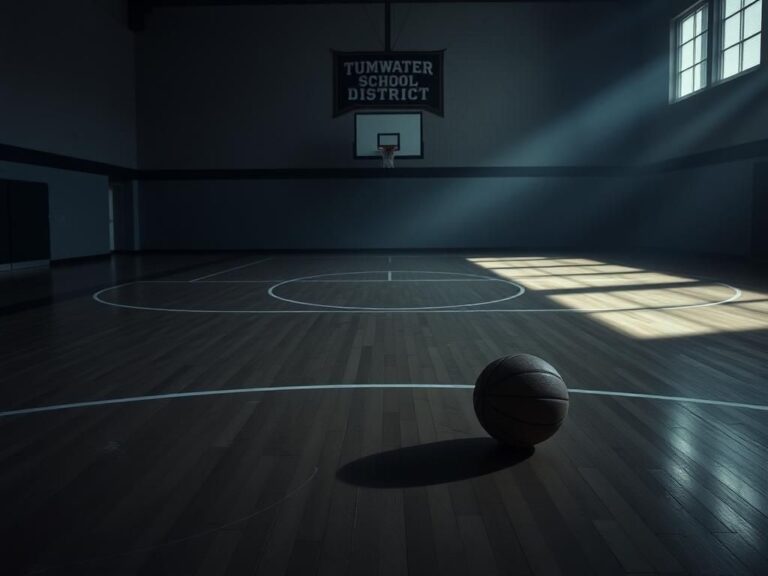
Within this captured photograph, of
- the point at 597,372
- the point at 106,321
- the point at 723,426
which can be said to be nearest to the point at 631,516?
the point at 723,426

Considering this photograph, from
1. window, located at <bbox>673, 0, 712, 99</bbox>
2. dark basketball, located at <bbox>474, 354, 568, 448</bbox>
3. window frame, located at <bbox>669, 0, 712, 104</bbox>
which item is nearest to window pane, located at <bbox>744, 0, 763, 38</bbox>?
window frame, located at <bbox>669, 0, 712, 104</bbox>

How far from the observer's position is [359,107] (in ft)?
63.9

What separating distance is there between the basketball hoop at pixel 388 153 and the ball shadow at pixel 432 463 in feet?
54.2

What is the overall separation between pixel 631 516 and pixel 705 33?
635 inches

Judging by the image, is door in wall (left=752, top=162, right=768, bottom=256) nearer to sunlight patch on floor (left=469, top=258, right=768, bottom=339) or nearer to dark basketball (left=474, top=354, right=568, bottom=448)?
sunlight patch on floor (left=469, top=258, right=768, bottom=339)

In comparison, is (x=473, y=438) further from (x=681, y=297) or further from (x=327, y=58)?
(x=327, y=58)

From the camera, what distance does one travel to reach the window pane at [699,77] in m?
16.2

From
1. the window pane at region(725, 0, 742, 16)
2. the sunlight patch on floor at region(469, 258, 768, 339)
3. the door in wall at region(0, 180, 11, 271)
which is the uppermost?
the window pane at region(725, 0, 742, 16)

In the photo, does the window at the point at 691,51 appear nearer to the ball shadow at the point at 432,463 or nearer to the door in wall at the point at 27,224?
the door in wall at the point at 27,224

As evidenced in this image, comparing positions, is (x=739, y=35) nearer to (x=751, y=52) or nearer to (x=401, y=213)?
(x=751, y=52)

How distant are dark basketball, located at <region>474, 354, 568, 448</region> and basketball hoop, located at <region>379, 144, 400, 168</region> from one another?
16.6m

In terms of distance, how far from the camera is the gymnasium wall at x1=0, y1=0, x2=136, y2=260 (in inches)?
543

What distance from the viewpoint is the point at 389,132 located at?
776 inches

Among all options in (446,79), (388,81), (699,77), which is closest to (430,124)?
(446,79)
